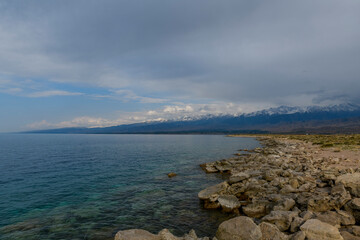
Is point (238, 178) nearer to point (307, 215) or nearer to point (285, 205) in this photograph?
point (285, 205)

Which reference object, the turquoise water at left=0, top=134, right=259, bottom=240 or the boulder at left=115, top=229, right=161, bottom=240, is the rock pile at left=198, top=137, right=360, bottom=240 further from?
the boulder at left=115, top=229, right=161, bottom=240

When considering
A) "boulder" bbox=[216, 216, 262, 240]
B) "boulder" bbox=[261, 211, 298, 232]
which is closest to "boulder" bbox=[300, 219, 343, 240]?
"boulder" bbox=[261, 211, 298, 232]

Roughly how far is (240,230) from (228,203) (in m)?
7.14

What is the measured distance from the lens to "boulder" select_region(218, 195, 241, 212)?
53.8ft

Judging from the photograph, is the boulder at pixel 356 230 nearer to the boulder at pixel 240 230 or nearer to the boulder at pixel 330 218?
the boulder at pixel 330 218

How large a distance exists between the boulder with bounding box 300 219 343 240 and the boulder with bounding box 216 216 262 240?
2.32 metres

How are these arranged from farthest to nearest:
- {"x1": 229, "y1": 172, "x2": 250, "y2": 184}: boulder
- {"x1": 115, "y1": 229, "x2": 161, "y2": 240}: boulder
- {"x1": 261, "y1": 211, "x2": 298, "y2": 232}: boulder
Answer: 1. {"x1": 229, "y1": 172, "x2": 250, "y2": 184}: boulder
2. {"x1": 261, "y1": 211, "x2": 298, "y2": 232}: boulder
3. {"x1": 115, "y1": 229, "x2": 161, "y2": 240}: boulder

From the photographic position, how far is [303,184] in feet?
61.1

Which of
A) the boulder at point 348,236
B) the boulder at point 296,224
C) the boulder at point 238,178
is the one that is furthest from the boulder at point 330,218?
the boulder at point 238,178

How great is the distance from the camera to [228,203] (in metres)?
16.7

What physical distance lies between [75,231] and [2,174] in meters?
29.8

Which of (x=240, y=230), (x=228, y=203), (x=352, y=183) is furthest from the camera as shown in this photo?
(x=228, y=203)

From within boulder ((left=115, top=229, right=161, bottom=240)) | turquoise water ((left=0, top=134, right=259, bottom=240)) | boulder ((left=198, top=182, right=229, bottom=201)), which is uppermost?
boulder ((left=115, top=229, right=161, bottom=240))

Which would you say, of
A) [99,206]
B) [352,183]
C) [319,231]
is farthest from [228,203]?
[99,206]
